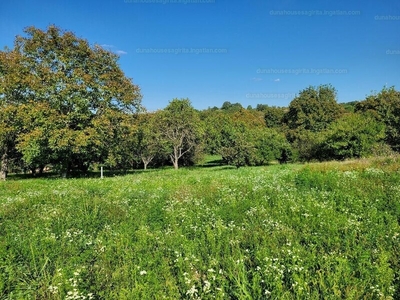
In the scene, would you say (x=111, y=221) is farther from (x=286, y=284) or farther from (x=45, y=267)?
(x=286, y=284)

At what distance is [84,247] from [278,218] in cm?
526

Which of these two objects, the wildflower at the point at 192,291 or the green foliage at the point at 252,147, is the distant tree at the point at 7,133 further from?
the green foliage at the point at 252,147

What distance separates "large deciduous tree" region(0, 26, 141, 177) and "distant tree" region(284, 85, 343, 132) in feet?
194

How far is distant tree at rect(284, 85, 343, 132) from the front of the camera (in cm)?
7281

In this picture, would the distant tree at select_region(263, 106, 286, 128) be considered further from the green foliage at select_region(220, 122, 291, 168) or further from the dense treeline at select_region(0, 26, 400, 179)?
the dense treeline at select_region(0, 26, 400, 179)

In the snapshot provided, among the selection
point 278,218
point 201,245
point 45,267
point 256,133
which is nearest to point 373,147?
point 256,133

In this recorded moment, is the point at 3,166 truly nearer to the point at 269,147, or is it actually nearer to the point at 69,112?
the point at 69,112

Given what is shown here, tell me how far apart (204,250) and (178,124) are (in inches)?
1691

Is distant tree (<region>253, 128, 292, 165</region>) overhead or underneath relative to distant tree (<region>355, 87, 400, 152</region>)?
underneath

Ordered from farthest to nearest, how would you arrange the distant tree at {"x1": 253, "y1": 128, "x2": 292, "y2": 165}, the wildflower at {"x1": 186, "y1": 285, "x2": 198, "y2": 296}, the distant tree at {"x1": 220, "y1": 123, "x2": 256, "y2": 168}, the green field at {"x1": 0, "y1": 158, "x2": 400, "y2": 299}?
the distant tree at {"x1": 253, "y1": 128, "x2": 292, "y2": 165}, the distant tree at {"x1": 220, "y1": 123, "x2": 256, "y2": 168}, the green field at {"x1": 0, "y1": 158, "x2": 400, "y2": 299}, the wildflower at {"x1": 186, "y1": 285, "x2": 198, "y2": 296}

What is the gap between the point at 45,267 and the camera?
16.8 feet

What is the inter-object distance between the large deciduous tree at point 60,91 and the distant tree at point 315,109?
194 ft

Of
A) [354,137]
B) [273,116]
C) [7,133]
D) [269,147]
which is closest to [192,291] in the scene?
[7,133]

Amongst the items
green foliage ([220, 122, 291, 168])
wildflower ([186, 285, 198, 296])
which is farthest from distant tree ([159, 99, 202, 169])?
wildflower ([186, 285, 198, 296])
